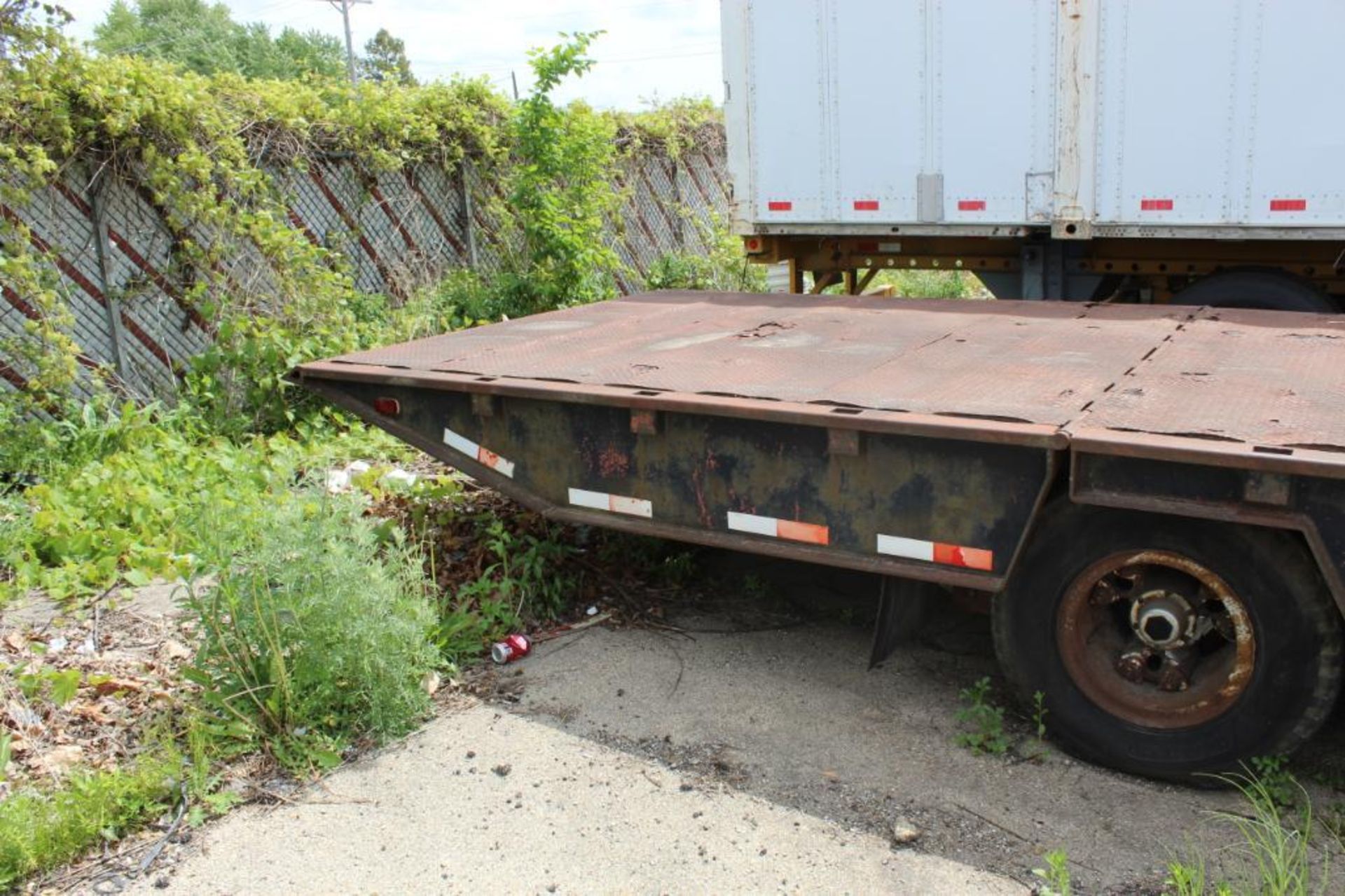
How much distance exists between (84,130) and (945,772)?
697cm

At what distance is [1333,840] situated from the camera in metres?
3.42

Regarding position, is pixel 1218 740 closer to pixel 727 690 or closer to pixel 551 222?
pixel 727 690

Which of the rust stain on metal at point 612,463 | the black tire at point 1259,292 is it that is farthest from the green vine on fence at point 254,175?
the black tire at point 1259,292

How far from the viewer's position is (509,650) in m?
4.86

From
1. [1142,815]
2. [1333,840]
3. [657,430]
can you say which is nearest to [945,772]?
[1142,815]

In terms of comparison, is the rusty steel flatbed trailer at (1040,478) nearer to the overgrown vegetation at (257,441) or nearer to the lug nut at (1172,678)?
the lug nut at (1172,678)

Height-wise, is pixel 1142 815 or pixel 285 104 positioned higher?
pixel 285 104

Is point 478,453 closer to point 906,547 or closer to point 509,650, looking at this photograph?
point 509,650

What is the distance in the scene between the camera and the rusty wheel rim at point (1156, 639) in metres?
3.59

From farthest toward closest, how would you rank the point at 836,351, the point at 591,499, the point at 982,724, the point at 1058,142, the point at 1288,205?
1. the point at 1058,142
2. the point at 1288,205
3. the point at 836,351
4. the point at 591,499
5. the point at 982,724

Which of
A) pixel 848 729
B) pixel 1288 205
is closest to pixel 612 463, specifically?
pixel 848 729

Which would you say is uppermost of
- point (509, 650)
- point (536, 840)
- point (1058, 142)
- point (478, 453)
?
point (1058, 142)

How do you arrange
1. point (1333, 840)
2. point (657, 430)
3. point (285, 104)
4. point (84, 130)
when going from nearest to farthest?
point (1333, 840)
point (657, 430)
point (84, 130)
point (285, 104)

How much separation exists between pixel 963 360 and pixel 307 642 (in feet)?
9.04
